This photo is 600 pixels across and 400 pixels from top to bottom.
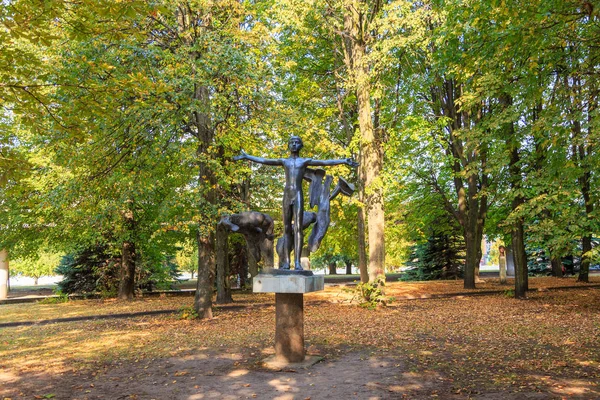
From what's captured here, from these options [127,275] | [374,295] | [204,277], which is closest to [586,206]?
[374,295]

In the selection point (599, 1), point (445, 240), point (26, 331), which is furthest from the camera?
point (445, 240)

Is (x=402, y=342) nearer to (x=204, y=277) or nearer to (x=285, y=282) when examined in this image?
(x=285, y=282)

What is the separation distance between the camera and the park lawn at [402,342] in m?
6.95

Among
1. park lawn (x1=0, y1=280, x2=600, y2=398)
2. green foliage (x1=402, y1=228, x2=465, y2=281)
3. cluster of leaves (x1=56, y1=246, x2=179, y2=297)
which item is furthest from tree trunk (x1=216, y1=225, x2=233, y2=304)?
green foliage (x1=402, y1=228, x2=465, y2=281)

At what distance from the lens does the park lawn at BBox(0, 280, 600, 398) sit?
6.95m

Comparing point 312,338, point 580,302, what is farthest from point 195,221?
point 580,302

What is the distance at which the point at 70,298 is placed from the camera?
2381cm

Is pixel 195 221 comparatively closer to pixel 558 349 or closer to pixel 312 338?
pixel 312 338

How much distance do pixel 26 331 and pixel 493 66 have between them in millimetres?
13301

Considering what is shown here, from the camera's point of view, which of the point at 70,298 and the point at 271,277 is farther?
the point at 70,298

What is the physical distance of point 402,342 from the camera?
956 cm

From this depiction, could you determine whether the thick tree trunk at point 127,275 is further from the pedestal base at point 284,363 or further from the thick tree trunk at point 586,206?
the thick tree trunk at point 586,206

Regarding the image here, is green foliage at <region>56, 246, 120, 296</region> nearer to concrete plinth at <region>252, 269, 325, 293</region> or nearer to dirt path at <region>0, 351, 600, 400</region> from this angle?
dirt path at <region>0, 351, 600, 400</region>

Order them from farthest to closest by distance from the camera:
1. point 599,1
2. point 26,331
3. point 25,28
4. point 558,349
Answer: point 26,331 < point 558,349 < point 599,1 < point 25,28
